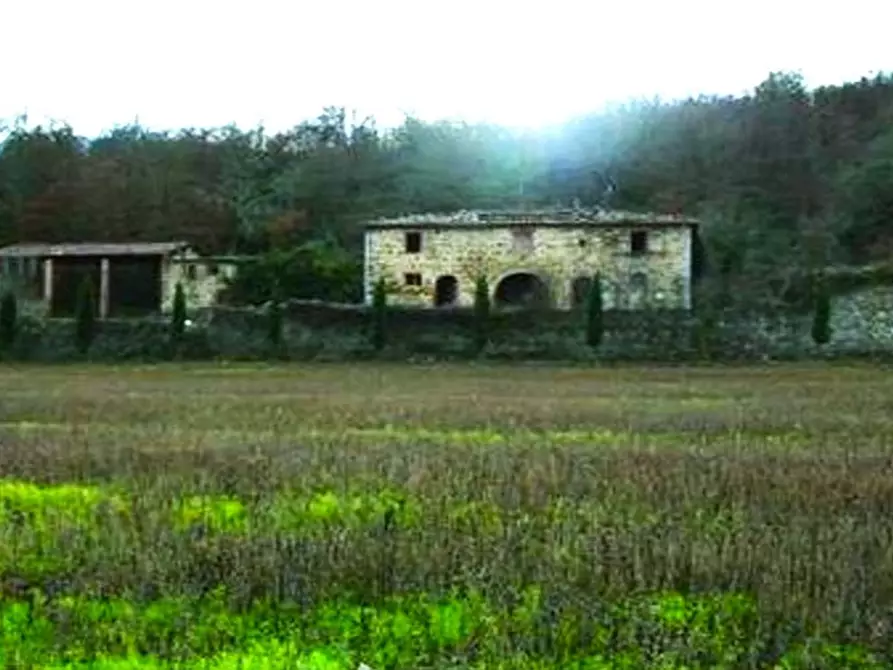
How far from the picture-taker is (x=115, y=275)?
67375 millimetres

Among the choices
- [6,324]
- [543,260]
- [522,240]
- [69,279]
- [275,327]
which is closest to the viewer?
[275,327]

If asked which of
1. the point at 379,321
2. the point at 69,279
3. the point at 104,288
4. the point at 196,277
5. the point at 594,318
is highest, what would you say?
the point at 196,277

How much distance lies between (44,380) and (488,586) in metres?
31.6

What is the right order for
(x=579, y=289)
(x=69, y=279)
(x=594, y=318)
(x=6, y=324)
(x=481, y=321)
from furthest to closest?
(x=69, y=279) < (x=579, y=289) < (x=6, y=324) < (x=481, y=321) < (x=594, y=318)

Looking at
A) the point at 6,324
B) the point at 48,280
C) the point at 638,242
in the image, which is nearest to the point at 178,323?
the point at 6,324

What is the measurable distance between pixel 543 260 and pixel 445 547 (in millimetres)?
51979

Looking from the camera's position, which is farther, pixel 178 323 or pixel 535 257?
pixel 535 257

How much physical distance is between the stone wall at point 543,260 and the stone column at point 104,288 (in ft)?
38.8

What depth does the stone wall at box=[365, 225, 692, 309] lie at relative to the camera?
59312mm

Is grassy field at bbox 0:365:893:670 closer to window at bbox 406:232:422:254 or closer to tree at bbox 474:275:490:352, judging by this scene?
tree at bbox 474:275:490:352

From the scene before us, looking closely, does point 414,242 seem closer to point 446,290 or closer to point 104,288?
point 446,290

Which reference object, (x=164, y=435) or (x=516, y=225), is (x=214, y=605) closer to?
(x=164, y=435)

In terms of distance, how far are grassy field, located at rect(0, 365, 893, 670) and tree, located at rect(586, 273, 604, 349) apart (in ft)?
106

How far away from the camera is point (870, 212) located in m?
68.1
